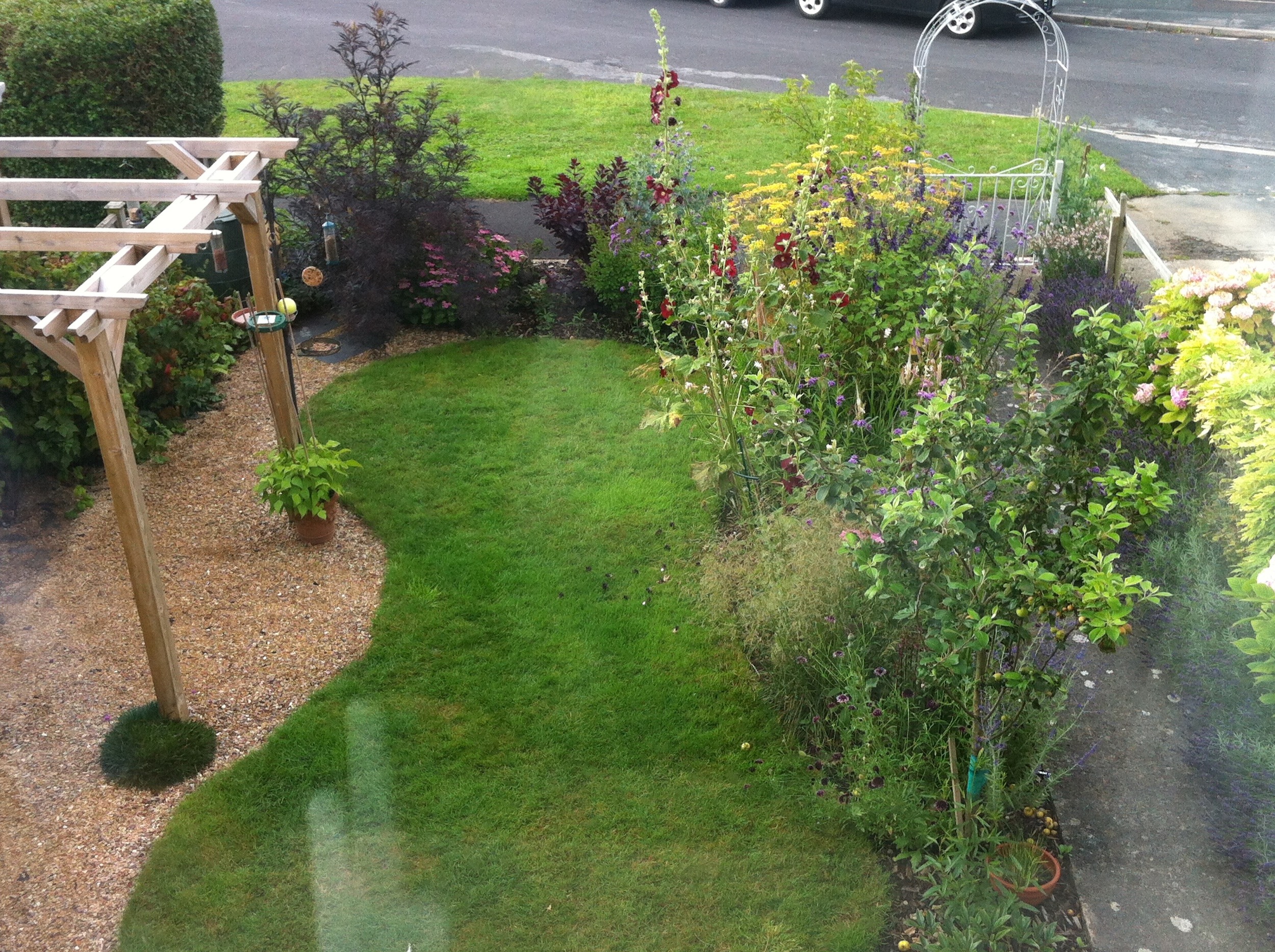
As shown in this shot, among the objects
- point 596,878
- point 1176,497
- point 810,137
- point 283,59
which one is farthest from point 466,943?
point 283,59

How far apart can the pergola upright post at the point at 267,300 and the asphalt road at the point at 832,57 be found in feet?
29.1

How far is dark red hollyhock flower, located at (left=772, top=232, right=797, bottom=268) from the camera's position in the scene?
5336mm

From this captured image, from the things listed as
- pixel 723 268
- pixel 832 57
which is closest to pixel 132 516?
pixel 723 268

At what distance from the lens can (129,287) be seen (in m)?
4.05

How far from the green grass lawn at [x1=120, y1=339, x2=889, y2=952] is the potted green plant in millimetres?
354

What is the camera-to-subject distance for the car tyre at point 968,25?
15.2 meters

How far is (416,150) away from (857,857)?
240 inches

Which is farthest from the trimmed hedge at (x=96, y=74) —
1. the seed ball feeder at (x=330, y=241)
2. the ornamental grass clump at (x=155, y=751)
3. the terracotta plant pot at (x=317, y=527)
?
the ornamental grass clump at (x=155, y=751)

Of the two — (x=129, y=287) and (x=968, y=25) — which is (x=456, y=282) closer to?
(x=129, y=287)

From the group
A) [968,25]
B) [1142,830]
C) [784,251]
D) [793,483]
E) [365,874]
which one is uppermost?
[968,25]

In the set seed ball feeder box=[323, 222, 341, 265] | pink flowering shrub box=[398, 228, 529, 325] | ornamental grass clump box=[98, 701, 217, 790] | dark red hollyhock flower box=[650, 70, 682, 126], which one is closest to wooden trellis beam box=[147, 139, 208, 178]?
seed ball feeder box=[323, 222, 341, 265]

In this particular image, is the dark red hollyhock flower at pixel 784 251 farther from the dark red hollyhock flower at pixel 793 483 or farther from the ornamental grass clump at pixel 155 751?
the ornamental grass clump at pixel 155 751

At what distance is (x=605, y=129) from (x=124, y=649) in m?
9.07

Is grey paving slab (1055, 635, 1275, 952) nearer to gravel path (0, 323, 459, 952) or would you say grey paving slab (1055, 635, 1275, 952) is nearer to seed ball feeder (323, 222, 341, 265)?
gravel path (0, 323, 459, 952)
